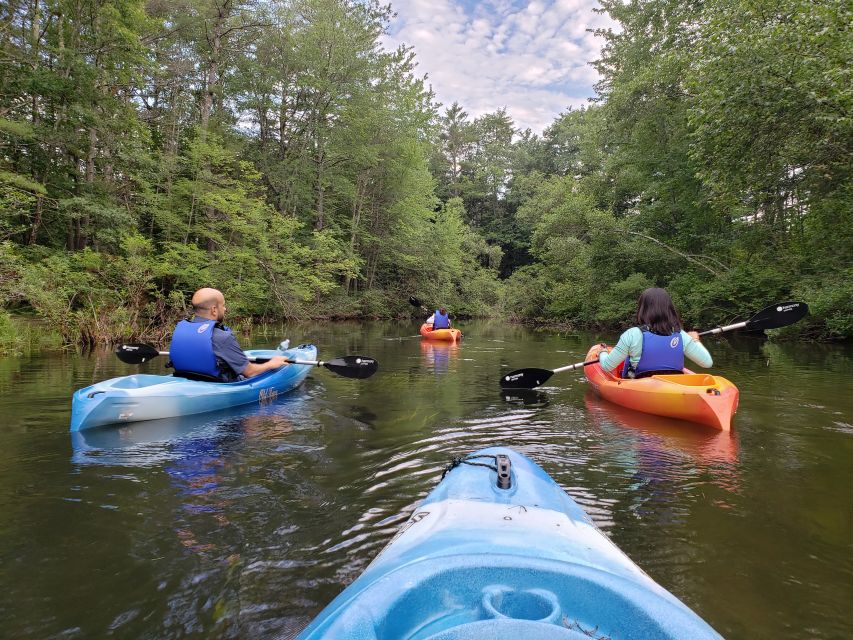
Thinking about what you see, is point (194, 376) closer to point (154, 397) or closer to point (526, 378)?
point (154, 397)

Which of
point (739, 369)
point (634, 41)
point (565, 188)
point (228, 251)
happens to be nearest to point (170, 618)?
point (739, 369)

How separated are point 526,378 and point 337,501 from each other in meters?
3.91

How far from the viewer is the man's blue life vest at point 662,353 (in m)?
5.04

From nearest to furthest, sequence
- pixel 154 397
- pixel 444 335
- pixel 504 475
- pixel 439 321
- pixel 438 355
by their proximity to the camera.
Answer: pixel 504 475 < pixel 154 397 < pixel 438 355 < pixel 444 335 < pixel 439 321

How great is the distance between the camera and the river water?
76.7 inches

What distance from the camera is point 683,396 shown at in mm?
4602

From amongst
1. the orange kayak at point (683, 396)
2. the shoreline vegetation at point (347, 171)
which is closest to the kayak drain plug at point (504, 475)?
the orange kayak at point (683, 396)

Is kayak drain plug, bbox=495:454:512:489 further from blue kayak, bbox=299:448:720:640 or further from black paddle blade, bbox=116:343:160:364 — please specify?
black paddle blade, bbox=116:343:160:364

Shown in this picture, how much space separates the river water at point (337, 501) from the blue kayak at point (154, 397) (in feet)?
0.53

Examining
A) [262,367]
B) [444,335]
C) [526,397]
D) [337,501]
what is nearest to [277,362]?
[262,367]

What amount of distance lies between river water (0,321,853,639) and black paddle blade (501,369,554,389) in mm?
381

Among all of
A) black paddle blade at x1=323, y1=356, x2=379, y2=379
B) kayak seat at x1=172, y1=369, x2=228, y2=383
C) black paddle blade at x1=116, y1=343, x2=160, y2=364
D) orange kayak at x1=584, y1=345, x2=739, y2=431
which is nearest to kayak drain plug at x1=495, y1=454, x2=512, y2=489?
orange kayak at x1=584, y1=345, x2=739, y2=431

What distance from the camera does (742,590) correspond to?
2.06 meters

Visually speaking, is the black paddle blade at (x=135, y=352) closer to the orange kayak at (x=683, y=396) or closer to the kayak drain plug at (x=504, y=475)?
the kayak drain plug at (x=504, y=475)
